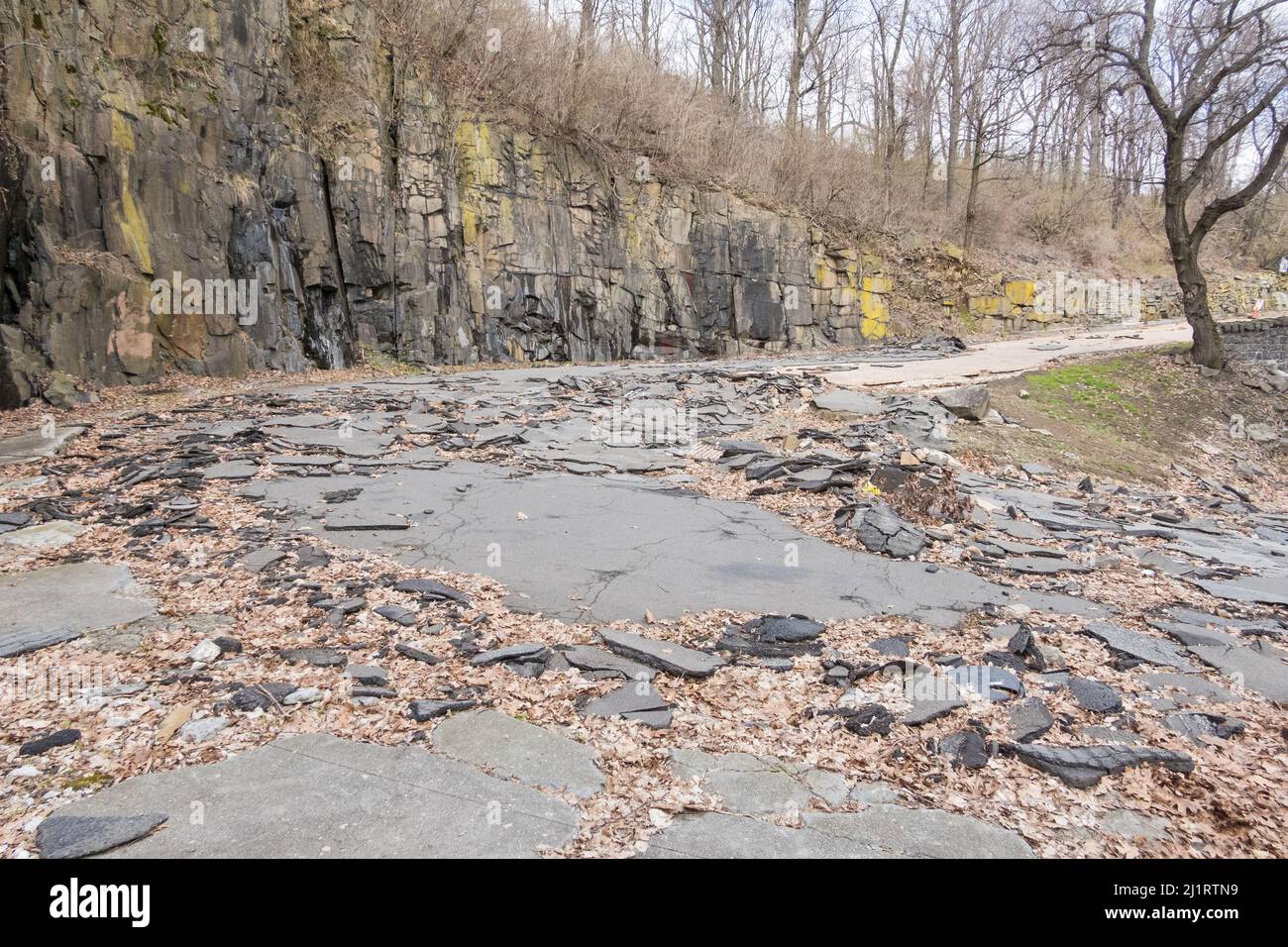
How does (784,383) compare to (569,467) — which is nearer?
(569,467)

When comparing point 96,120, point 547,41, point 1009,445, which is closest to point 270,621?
point 1009,445

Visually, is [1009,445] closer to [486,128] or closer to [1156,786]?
[1156,786]

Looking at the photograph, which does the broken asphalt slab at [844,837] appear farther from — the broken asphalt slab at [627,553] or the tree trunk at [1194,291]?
the tree trunk at [1194,291]

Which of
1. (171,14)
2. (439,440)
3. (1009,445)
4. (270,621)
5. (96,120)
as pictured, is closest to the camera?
(270,621)

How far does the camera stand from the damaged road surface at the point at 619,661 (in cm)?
279

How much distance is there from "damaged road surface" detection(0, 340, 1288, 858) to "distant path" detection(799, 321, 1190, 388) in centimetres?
531

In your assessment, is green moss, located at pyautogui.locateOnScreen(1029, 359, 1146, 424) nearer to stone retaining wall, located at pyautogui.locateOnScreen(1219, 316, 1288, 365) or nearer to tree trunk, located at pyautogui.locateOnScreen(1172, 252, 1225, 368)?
tree trunk, located at pyautogui.locateOnScreen(1172, 252, 1225, 368)

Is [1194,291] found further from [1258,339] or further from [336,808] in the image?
[336,808]

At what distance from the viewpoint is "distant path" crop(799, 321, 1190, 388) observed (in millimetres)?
13773

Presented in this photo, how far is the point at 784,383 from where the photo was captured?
43.5 feet

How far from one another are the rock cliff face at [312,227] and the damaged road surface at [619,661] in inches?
212

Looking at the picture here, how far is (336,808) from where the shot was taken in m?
2.75

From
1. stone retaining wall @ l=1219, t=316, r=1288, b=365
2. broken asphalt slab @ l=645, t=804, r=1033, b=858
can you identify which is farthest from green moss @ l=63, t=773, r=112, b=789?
stone retaining wall @ l=1219, t=316, r=1288, b=365
